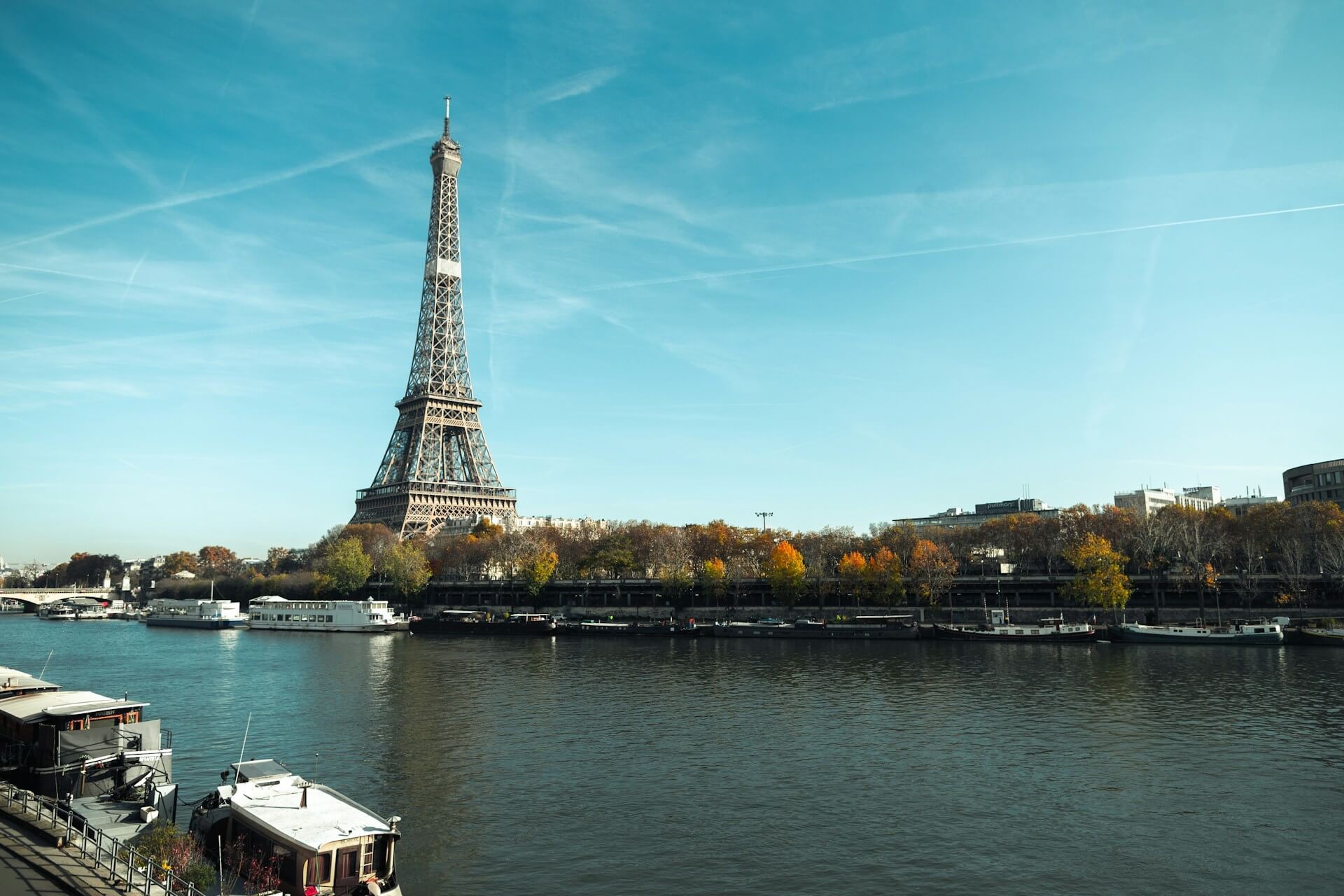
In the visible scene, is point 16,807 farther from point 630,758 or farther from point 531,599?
point 531,599

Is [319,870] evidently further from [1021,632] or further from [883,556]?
[883,556]

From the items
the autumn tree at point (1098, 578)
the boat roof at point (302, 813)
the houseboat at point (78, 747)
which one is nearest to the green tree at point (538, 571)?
the autumn tree at point (1098, 578)

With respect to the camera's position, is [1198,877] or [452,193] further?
[452,193]

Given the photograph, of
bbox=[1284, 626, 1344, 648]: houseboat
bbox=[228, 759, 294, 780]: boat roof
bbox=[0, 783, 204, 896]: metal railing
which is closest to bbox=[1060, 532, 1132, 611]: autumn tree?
bbox=[1284, 626, 1344, 648]: houseboat

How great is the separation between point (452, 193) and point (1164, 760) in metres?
179

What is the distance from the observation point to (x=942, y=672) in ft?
211

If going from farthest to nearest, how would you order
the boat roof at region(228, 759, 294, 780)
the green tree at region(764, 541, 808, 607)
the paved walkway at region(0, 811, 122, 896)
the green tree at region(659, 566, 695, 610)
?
the green tree at region(659, 566, 695, 610), the green tree at region(764, 541, 808, 607), the boat roof at region(228, 759, 294, 780), the paved walkway at region(0, 811, 122, 896)

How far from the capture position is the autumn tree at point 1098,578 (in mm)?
92375

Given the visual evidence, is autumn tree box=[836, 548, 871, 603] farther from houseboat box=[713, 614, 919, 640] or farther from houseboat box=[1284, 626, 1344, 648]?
houseboat box=[1284, 626, 1344, 648]

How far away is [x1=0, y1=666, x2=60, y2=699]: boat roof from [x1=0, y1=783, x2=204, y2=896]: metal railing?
13.8 meters

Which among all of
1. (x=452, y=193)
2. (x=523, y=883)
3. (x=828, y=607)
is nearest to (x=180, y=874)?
(x=523, y=883)

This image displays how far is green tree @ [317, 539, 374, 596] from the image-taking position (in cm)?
13638

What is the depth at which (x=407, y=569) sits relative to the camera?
13275 centimetres

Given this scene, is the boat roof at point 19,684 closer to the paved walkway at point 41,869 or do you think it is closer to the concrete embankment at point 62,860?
the concrete embankment at point 62,860
